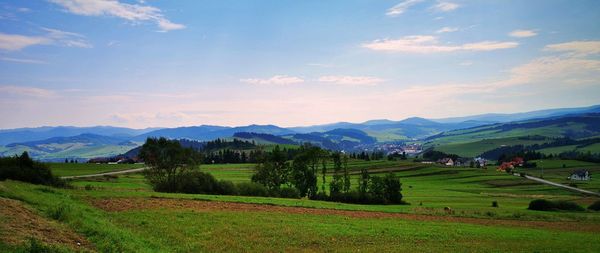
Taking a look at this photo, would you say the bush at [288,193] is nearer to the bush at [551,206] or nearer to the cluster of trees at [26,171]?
the cluster of trees at [26,171]

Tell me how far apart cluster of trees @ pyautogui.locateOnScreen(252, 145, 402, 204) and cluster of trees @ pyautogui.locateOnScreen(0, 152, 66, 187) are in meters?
44.7

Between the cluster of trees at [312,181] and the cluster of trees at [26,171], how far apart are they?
44.7 meters

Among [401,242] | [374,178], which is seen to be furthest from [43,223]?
[374,178]

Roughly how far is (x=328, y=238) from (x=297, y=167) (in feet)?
224

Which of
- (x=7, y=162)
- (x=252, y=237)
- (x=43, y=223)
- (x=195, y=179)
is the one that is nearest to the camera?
(x=43, y=223)

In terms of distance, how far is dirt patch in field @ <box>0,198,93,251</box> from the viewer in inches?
662

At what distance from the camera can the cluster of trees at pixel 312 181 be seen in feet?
293

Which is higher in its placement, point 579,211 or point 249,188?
point 249,188

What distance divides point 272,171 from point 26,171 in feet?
181

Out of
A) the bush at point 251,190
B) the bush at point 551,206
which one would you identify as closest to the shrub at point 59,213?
the bush at point 251,190

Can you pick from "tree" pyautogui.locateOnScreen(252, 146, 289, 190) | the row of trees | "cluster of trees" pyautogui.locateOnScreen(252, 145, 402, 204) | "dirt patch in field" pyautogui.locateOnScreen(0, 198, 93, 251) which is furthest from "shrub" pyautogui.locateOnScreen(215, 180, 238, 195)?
"dirt patch in field" pyautogui.locateOnScreen(0, 198, 93, 251)

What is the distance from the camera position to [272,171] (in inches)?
3772

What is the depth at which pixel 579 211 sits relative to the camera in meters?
74.1

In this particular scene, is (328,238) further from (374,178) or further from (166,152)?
(374,178)
